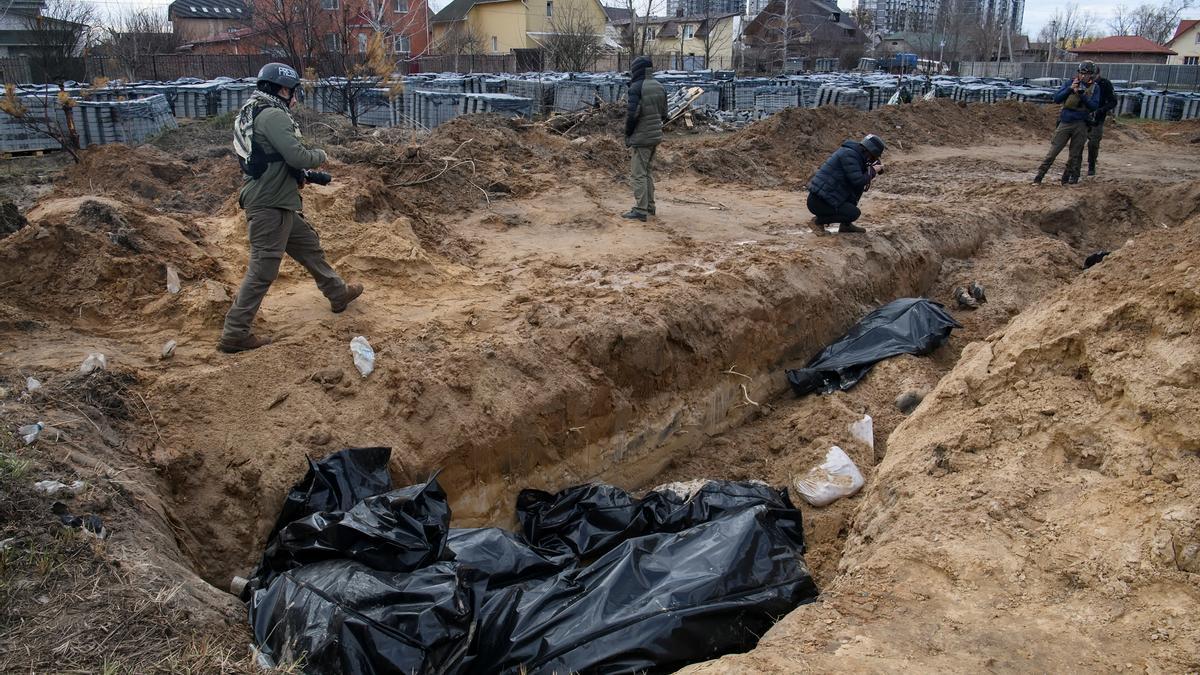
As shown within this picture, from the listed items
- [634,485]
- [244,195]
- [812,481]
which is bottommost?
[634,485]

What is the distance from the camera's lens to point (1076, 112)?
11258 mm

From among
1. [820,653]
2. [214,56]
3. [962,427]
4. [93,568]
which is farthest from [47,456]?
Answer: [214,56]

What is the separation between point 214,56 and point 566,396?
30.3m

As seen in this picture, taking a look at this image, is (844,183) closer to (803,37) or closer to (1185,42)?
(803,37)

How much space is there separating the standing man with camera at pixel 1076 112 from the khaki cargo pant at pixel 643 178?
245 inches

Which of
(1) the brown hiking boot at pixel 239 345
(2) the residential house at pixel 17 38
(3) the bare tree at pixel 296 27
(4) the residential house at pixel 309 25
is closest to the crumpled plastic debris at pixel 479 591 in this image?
(1) the brown hiking boot at pixel 239 345

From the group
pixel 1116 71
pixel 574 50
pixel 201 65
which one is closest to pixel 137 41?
pixel 201 65

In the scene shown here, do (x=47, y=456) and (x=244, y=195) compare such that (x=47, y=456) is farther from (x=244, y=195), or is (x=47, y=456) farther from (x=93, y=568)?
(x=244, y=195)

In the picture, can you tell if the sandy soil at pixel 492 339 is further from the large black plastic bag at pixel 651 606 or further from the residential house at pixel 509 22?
the residential house at pixel 509 22

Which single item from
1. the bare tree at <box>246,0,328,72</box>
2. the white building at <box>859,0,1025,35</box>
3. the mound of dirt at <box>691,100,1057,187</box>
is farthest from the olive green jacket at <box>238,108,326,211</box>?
the white building at <box>859,0,1025,35</box>

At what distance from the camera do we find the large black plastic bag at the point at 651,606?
3416mm

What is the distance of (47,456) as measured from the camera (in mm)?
3807

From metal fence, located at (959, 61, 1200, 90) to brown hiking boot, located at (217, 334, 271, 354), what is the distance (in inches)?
1479

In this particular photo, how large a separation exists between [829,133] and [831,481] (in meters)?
11.8
